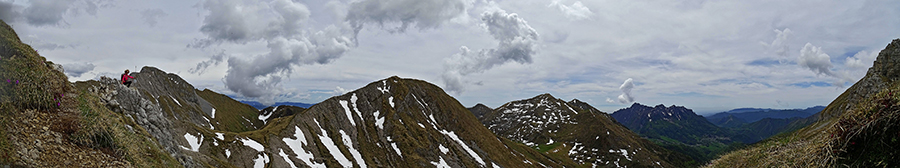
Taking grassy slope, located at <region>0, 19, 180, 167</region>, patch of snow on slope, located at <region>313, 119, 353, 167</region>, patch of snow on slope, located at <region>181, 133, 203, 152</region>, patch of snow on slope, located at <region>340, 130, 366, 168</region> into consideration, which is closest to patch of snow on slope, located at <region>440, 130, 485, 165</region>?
patch of snow on slope, located at <region>340, 130, 366, 168</region>

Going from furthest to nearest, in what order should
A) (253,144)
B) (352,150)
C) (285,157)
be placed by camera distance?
(352,150) → (285,157) → (253,144)

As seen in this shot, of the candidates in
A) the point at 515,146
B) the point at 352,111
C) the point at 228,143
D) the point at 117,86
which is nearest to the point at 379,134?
the point at 352,111

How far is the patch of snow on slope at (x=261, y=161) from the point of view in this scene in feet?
279

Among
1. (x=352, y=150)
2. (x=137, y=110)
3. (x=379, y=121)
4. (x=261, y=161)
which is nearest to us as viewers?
(x=137, y=110)

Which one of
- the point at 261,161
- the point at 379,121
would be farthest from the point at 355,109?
the point at 261,161

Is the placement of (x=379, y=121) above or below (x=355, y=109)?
below

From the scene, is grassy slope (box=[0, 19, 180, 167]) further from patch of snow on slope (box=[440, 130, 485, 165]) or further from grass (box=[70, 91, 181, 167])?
patch of snow on slope (box=[440, 130, 485, 165])

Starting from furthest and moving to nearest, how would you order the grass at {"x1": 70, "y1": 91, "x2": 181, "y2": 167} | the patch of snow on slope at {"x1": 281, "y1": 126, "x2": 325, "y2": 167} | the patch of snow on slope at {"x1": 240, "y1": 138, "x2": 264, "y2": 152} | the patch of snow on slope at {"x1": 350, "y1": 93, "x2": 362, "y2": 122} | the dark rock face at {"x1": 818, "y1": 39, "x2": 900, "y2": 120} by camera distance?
1. the patch of snow on slope at {"x1": 350, "y1": 93, "x2": 362, "y2": 122}
2. the dark rock face at {"x1": 818, "y1": 39, "x2": 900, "y2": 120}
3. the patch of snow on slope at {"x1": 281, "y1": 126, "x2": 325, "y2": 167}
4. the patch of snow on slope at {"x1": 240, "y1": 138, "x2": 264, "y2": 152}
5. the grass at {"x1": 70, "y1": 91, "x2": 181, "y2": 167}

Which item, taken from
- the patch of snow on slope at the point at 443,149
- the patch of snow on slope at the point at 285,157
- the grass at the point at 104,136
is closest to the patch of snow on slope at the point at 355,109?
the patch of snow on slope at the point at 443,149

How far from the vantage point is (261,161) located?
8688cm

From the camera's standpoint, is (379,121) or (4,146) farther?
(379,121)

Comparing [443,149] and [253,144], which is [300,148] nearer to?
[253,144]

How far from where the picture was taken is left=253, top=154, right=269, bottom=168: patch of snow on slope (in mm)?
85062

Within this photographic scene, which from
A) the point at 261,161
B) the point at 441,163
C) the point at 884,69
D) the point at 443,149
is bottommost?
the point at 441,163
